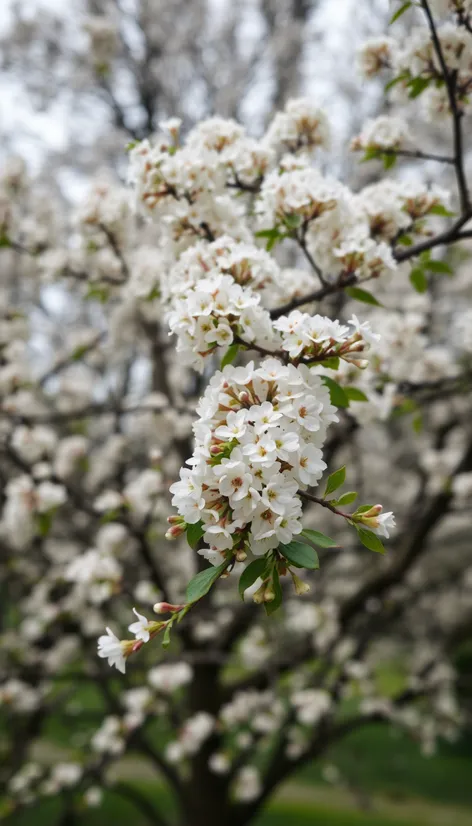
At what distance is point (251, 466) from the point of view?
1262 millimetres

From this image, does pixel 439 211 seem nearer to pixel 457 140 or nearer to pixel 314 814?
pixel 457 140

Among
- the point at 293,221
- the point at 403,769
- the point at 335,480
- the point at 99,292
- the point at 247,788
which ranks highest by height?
the point at 99,292

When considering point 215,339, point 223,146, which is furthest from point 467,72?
point 215,339

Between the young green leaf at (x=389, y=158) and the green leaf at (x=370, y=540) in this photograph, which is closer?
the green leaf at (x=370, y=540)

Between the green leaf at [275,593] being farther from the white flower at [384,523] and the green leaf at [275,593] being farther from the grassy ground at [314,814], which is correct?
the grassy ground at [314,814]

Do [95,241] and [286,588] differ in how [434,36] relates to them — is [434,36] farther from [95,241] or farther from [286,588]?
[286,588]

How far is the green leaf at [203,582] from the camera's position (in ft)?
4.13

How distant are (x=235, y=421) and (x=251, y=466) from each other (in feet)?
0.32

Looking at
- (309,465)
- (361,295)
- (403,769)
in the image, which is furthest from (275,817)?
(309,465)

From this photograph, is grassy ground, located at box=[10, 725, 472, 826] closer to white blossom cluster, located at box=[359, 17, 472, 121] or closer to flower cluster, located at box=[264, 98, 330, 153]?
flower cluster, located at box=[264, 98, 330, 153]

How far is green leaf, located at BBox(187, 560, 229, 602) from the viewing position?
4.13 ft

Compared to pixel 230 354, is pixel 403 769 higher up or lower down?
lower down

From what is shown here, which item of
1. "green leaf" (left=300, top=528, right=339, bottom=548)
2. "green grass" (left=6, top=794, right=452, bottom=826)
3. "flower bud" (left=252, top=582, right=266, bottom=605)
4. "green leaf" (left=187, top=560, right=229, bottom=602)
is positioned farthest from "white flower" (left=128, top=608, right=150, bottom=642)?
"green grass" (left=6, top=794, right=452, bottom=826)

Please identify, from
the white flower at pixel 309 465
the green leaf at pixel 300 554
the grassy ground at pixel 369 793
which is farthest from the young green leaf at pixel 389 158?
the grassy ground at pixel 369 793
